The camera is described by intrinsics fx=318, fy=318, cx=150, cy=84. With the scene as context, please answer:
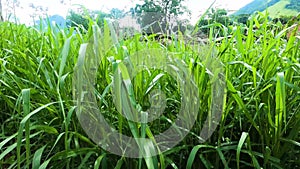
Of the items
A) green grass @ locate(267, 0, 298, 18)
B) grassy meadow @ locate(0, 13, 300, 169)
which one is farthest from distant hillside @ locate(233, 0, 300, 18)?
grassy meadow @ locate(0, 13, 300, 169)

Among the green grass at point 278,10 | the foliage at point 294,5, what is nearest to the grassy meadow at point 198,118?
the green grass at point 278,10

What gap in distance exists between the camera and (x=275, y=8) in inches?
44.5

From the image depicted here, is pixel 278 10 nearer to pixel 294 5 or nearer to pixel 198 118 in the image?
pixel 294 5

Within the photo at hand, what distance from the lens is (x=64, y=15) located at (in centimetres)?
127

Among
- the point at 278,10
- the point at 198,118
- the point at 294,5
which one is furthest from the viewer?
the point at 294,5

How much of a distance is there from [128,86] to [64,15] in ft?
2.84

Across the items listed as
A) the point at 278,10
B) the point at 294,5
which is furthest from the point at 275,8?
the point at 294,5

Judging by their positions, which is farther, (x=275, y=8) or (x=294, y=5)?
(x=294, y=5)

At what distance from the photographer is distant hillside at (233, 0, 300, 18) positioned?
106 cm

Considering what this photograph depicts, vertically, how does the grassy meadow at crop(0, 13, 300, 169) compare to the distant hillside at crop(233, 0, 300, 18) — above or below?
below

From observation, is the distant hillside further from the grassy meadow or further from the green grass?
the grassy meadow

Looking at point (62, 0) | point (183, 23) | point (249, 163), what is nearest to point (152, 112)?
point (249, 163)

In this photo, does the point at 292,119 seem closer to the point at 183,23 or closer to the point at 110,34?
the point at 110,34

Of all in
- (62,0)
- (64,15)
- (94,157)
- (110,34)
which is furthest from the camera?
(62,0)
